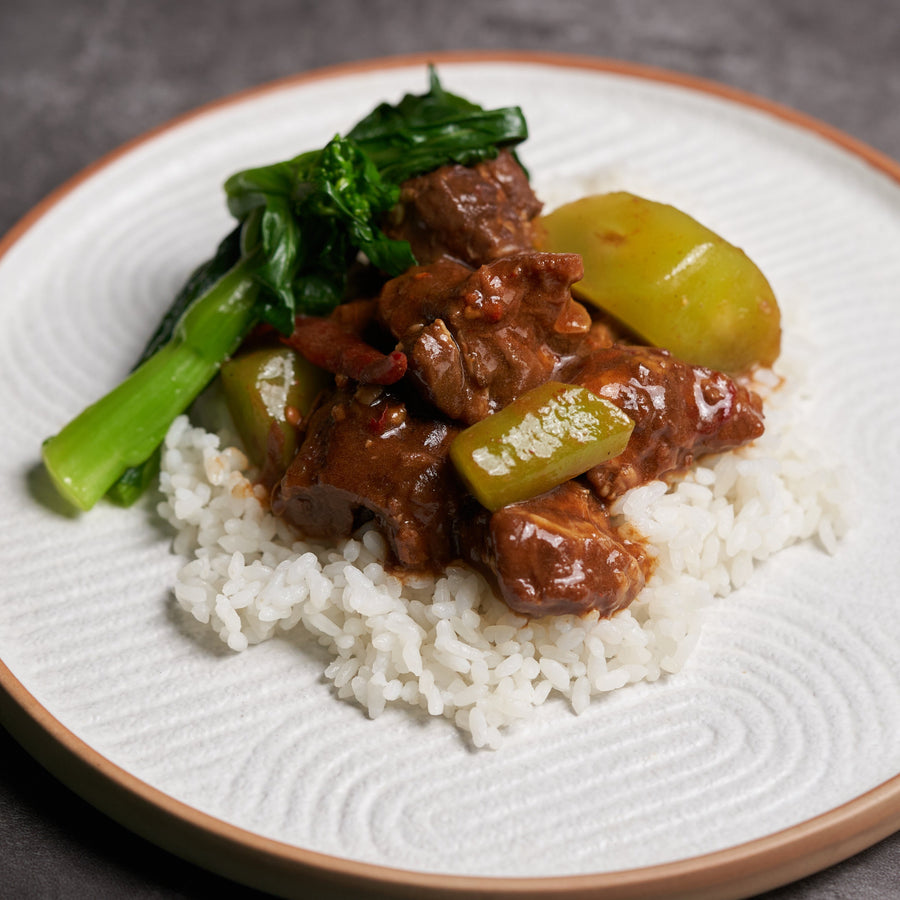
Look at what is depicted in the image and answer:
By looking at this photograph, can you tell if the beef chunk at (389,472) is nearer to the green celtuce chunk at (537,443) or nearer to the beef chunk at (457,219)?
the green celtuce chunk at (537,443)

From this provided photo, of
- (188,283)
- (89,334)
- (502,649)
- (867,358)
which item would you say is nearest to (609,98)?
(867,358)

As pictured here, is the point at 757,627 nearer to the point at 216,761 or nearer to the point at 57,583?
the point at 216,761

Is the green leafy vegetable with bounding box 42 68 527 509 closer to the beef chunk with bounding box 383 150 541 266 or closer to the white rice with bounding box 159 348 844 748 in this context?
the beef chunk with bounding box 383 150 541 266

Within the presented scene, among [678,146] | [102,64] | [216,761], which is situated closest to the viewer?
[216,761]

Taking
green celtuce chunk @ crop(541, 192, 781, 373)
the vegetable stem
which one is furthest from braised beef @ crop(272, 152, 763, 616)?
the vegetable stem

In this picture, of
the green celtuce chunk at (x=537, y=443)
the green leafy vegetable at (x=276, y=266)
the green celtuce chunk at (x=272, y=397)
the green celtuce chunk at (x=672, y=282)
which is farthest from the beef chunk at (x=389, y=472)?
the green celtuce chunk at (x=672, y=282)

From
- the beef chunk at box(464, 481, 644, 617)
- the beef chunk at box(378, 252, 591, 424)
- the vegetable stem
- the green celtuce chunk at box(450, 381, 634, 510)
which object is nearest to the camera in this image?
the beef chunk at box(464, 481, 644, 617)
